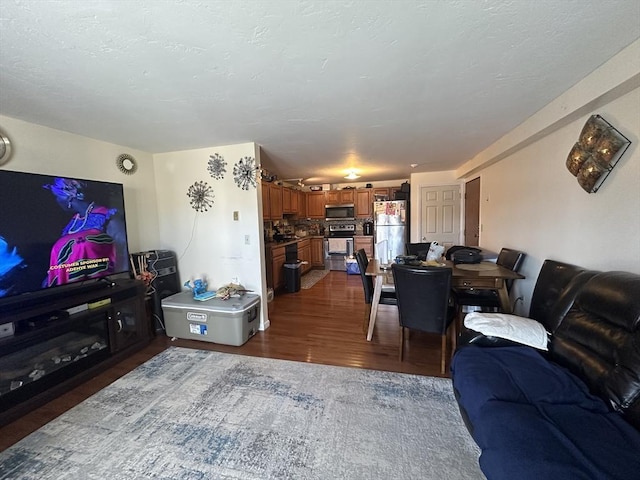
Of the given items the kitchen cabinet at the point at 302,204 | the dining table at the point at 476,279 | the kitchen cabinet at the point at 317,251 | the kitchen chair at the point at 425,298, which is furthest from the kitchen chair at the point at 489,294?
the kitchen cabinet at the point at 302,204

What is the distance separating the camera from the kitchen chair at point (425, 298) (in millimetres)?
2068

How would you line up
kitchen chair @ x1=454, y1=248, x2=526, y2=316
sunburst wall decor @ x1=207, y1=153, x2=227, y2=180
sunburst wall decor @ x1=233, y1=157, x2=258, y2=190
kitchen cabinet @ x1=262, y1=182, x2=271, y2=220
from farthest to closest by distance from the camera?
kitchen cabinet @ x1=262, y1=182, x2=271, y2=220 < sunburst wall decor @ x1=207, y1=153, x2=227, y2=180 < sunburst wall decor @ x1=233, y1=157, x2=258, y2=190 < kitchen chair @ x1=454, y1=248, x2=526, y2=316

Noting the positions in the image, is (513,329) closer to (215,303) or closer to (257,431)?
(257,431)

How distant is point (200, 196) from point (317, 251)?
372 cm

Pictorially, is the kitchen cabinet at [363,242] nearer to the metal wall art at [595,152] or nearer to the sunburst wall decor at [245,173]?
the sunburst wall decor at [245,173]

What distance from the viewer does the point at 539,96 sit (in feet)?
6.21

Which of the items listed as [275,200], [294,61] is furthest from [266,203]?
[294,61]

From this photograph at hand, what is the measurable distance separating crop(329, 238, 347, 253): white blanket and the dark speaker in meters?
3.73

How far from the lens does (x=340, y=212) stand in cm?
637

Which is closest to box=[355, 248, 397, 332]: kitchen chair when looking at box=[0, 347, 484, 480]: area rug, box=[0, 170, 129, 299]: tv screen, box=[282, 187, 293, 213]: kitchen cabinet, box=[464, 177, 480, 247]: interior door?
box=[0, 347, 484, 480]: area rug

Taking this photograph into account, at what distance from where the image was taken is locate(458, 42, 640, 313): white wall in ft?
5.00

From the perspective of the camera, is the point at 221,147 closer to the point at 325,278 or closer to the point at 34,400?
the point at 34,400

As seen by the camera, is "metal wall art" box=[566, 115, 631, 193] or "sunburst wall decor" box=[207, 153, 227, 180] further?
"sunburst wall decor" box=[207, 153, 227, 180]

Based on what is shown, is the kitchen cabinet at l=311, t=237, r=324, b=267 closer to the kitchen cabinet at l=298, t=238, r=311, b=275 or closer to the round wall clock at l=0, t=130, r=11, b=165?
the kitchen cabinet at l=298, t=238, r=311, b=275
